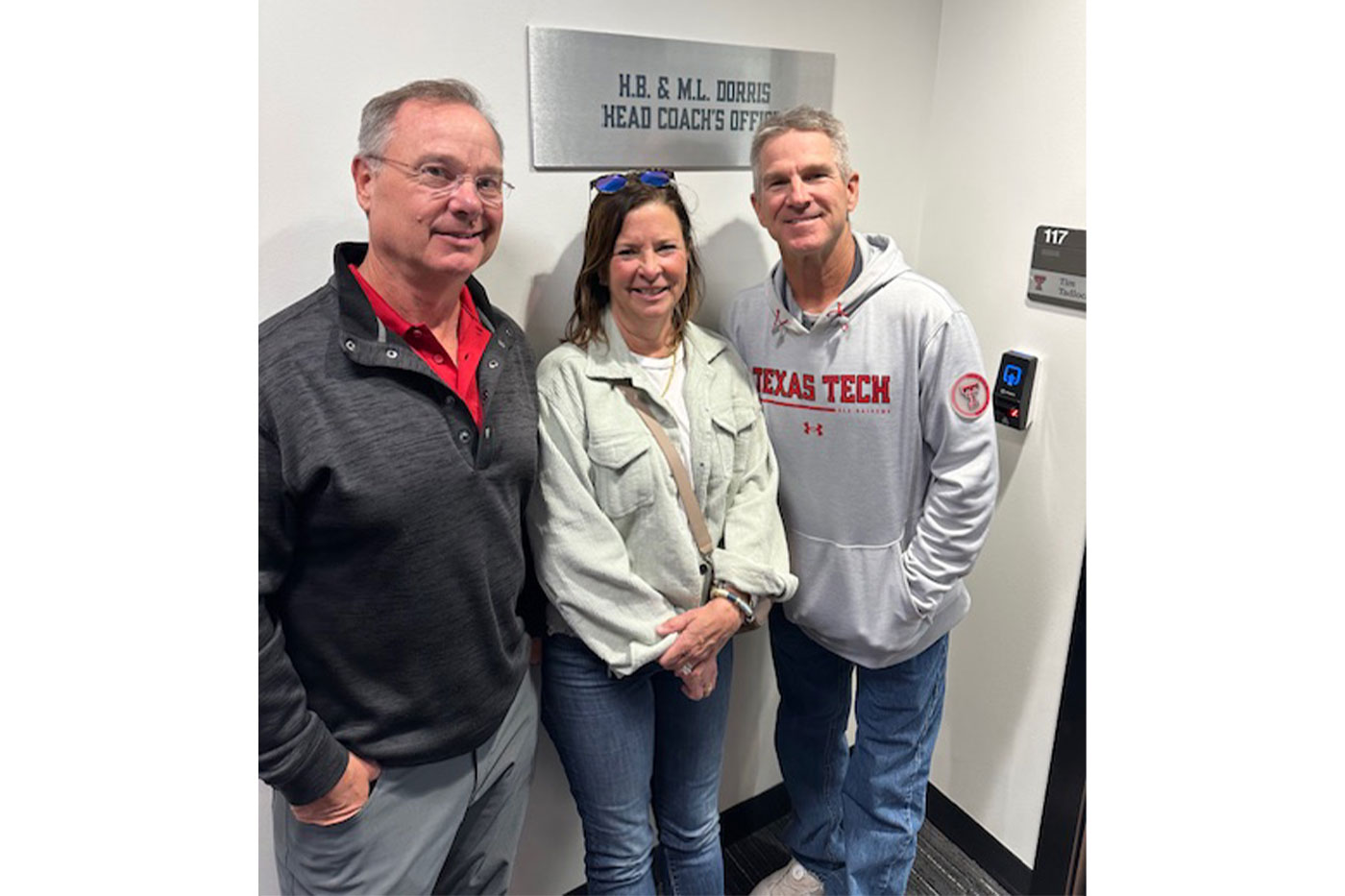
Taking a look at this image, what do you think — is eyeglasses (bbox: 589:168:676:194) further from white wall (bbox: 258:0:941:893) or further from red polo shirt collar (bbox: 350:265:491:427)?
red polo shirt collar (bbox: 350:265:491:427)

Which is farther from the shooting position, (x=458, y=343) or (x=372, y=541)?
(x=458, y=343)

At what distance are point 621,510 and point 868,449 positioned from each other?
1.70 ft

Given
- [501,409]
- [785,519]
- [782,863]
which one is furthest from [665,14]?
[782,863]

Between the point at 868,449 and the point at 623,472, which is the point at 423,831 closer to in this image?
the point at 623,472

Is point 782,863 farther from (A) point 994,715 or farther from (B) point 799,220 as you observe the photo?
(B) point 799,220

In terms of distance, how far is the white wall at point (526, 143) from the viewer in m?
1.29

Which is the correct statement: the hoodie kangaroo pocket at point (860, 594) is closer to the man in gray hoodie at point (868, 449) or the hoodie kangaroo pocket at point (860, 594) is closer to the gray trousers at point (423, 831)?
the man in gray hoodie at point (868, 449)

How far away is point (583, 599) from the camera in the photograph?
1439 millimetres

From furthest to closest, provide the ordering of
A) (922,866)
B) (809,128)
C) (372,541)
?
(922,866), (809,128), (372,541)

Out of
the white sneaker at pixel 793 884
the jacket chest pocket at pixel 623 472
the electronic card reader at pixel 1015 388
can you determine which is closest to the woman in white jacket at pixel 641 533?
the jacket chest pocket at pixel 623 472

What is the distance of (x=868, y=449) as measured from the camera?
163 cm

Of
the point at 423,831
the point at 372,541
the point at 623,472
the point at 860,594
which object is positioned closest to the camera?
the point at 372,541

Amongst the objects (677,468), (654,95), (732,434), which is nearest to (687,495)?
(677,468)

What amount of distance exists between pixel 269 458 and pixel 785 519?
1.03 m
